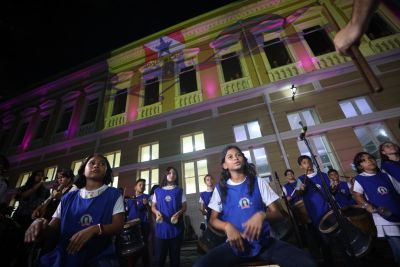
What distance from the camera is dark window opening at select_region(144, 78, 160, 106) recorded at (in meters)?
11.4

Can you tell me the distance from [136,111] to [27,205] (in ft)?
24.0

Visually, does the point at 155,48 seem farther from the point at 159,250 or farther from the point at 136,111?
the point at 159,250

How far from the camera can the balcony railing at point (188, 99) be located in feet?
33.0

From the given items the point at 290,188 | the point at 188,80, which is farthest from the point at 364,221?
the point at 188,80

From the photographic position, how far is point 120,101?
1219cm

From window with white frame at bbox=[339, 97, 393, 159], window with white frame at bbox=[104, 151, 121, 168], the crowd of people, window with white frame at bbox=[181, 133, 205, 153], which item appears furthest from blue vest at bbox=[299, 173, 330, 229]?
window with white frame at bbox=[104, 151, 121, 168]

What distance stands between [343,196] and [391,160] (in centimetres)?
222

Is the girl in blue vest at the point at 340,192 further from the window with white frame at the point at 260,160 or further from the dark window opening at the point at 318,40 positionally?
the dark window opening at the point at 318,40

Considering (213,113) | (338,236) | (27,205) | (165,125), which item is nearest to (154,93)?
(165,125)

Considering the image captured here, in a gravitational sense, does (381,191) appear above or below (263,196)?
below

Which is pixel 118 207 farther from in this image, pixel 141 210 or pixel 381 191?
pixel 381 191

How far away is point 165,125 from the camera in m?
10.0

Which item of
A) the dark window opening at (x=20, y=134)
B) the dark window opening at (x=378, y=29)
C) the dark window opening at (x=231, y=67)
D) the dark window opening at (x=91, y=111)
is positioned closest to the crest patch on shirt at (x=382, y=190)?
the dark window opening at (x=231, y=67)

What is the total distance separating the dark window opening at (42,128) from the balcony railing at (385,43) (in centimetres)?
1995
